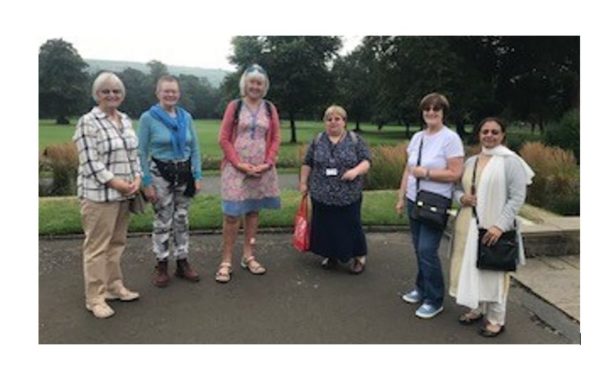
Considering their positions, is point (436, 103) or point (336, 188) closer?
point (436, 103)

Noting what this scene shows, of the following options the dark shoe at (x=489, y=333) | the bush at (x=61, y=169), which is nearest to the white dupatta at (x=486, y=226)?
the dark shoe at (x=489, y=333)

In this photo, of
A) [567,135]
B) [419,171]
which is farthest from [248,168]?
[567,135]

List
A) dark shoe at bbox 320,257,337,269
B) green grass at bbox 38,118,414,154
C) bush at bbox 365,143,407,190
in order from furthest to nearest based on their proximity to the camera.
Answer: bush at bbox 365,143,407,190
green grass at bbox 38,118,414,154
dark shoe at bbox 320,257,337,269

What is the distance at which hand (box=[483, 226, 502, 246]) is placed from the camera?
3514 millimetres

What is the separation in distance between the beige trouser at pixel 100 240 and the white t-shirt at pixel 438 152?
250cm

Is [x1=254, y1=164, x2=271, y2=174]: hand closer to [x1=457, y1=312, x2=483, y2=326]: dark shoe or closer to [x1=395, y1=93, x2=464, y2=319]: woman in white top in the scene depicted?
[x1=395, y1=93, x2=464, y2=319]: woman in white top

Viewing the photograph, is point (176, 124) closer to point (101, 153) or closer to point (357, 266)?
point (101, 153)

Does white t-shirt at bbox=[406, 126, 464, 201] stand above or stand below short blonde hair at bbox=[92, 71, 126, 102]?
below

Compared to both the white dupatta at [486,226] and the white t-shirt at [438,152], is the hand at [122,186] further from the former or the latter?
the white dupatta at [486,226]

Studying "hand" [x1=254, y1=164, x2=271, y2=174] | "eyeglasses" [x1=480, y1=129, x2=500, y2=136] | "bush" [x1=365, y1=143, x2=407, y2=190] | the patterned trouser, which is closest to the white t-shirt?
"eyeglasses" [x1=480, y1=129, x2=500, y2=136]

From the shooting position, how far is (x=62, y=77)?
9203 millimetres

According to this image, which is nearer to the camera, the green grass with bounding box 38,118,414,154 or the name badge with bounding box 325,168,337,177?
the name badge with bounding box 325,168,337,177

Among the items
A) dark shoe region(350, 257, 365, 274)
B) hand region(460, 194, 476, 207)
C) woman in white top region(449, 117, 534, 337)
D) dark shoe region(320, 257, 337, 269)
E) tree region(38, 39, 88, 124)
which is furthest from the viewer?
tree region(38, 39, 88, 124)

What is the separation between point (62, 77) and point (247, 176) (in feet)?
20.7
